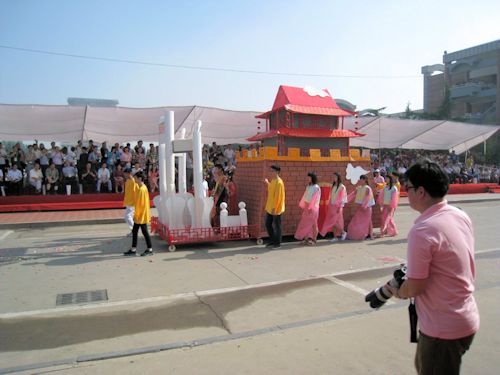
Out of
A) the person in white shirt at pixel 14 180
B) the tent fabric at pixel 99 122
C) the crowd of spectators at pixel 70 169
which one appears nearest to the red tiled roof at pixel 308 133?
the crowd of spectators at pixel 70 169

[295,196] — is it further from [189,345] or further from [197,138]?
[189,345]

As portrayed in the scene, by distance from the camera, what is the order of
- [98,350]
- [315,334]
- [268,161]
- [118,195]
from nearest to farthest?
[98,350], [315,334], [268,161], [118,195]

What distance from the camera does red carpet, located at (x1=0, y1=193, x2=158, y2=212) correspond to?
1368 centimetres

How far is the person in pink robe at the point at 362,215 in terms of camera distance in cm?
940

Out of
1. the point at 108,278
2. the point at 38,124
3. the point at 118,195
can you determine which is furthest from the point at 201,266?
the point at 38,124

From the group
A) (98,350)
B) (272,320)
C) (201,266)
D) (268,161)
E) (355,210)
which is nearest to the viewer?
(98,350)

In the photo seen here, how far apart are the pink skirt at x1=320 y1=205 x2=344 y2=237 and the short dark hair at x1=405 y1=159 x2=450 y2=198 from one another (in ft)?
23.4

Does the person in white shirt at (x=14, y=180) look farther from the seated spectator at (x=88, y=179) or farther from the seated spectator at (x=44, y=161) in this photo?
the seated spectator at (x=88, y=179)

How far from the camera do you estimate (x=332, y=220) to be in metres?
9.32

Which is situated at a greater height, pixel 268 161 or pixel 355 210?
pixel 268 161

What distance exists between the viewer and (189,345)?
3.86 metres

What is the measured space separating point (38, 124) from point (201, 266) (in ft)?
39.6

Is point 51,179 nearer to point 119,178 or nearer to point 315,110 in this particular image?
point 119,178

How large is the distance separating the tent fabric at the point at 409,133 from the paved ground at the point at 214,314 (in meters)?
15.0
